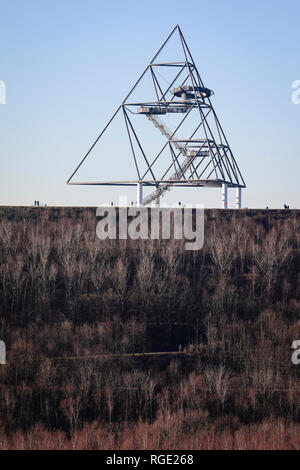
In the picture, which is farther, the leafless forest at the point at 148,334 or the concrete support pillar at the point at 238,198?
the concrete support pillar at the point at 238,198

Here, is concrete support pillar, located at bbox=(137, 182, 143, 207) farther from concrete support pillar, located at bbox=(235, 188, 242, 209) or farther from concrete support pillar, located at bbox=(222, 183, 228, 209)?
concrete support pillar, located at bbox=(235, 188, 242, 209)

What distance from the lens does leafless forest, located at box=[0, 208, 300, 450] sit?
1070 inches

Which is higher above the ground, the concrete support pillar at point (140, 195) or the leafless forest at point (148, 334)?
the concrete support pillar at point (140, 195)

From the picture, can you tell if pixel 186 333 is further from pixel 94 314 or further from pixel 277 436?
pixel 277 436

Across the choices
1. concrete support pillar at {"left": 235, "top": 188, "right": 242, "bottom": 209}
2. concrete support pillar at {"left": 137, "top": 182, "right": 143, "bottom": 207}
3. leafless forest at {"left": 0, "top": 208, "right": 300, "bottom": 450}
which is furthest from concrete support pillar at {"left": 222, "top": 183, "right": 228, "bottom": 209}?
concrete support pillar at {"left": 137, "top": 182, "right": 143, "bottom": 207}

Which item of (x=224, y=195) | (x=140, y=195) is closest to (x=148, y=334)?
A: (x=140, y=195)

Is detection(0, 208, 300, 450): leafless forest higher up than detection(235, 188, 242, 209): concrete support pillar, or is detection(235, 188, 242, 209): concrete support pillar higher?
detection(235, 188, 242, 209): concrete support pillar

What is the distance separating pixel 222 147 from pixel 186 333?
44.2 feet

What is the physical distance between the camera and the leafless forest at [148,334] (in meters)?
27.2

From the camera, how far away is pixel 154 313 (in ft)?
119

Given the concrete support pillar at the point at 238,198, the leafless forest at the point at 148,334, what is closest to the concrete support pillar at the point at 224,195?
the leafless forest at the point at 148,334

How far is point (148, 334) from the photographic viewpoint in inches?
1359

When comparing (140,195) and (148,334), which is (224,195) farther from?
(148,334)

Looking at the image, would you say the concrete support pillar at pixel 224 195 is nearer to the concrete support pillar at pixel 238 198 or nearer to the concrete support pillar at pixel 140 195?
the concrete support pillar at pixel 238 198
